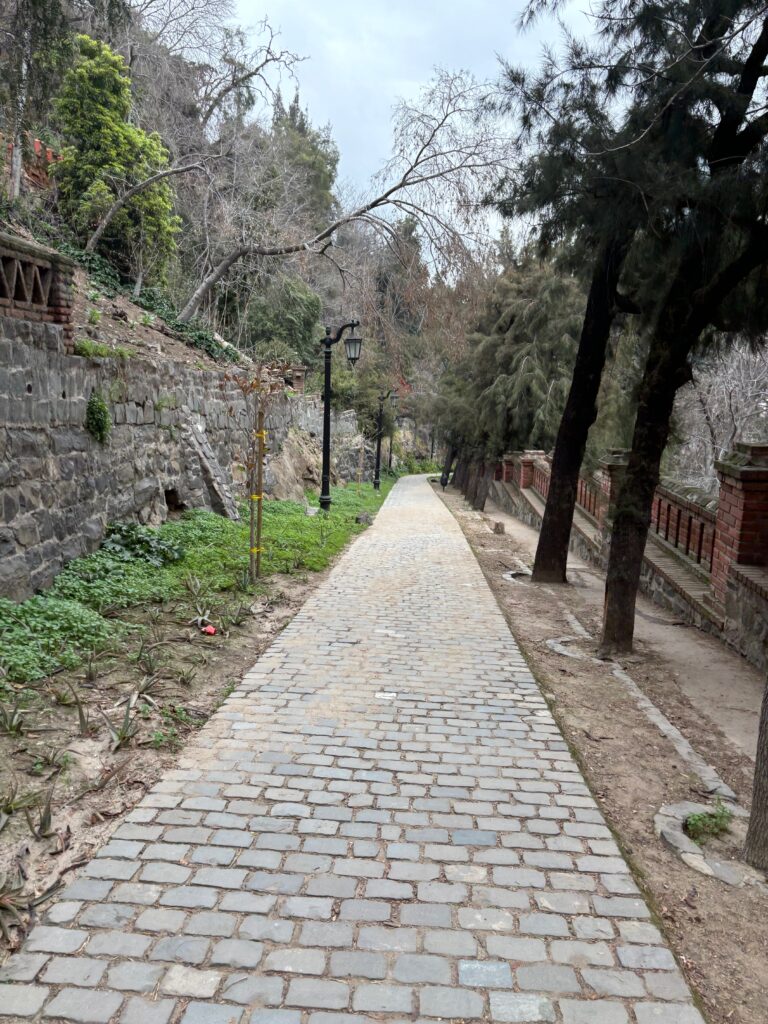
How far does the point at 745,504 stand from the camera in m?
6.80

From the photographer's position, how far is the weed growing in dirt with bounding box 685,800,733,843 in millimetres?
3555

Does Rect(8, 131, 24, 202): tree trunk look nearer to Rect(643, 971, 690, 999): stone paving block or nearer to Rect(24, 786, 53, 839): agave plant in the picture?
Rect(24, 786, 53, 839): agave plant

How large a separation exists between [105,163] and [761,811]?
16.1 meters

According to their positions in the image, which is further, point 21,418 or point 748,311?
point 748,311

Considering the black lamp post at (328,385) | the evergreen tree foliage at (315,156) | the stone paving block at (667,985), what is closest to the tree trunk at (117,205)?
the black lamp post at (328,385)

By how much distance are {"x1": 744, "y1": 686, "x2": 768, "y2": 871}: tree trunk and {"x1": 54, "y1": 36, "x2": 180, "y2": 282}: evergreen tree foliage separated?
47.8ft

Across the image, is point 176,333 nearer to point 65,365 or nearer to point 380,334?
point 380,334

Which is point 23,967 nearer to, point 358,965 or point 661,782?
point 358,965

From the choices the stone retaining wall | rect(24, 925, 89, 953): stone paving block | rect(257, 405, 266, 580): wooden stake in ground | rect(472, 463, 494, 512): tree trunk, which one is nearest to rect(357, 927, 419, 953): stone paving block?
rect(24, 925, 89, 953): stone paving block

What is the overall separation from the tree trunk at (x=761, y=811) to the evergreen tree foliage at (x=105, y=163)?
1457 centimetres

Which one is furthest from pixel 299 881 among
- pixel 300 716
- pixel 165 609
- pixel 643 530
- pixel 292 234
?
pixel 292 234

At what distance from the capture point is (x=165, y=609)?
6.69 m

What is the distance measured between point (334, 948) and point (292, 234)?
15608 millimetres

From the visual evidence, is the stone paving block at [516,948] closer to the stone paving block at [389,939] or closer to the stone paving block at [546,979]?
the stone paving block at [546,979]
